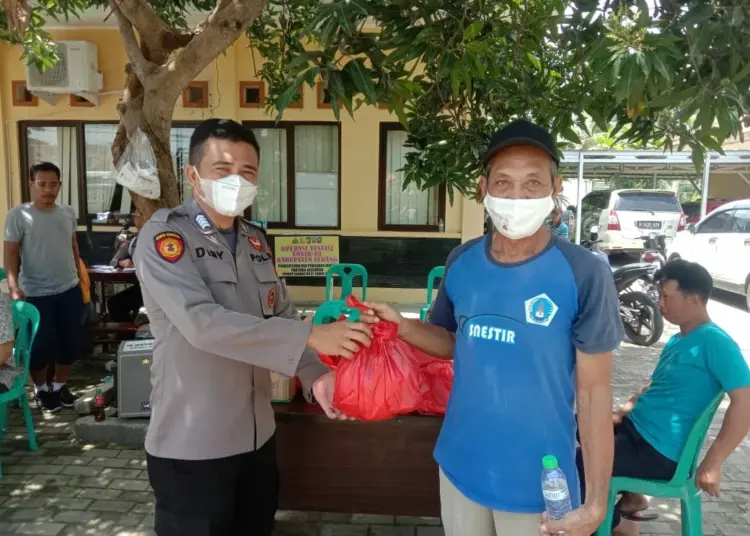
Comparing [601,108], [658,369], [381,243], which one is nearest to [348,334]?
[601,108]

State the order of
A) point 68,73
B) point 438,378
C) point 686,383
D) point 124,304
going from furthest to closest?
1. point 68,73
2. point 124,304
3. point 686,383
4. point 438,378

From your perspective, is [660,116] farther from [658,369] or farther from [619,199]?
[619,199]

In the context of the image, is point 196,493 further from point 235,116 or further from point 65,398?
point 235,116

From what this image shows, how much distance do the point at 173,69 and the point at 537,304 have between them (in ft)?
9.26

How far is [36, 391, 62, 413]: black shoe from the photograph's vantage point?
15.6 ft

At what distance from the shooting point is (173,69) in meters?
3.41

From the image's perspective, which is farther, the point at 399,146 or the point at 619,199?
the point at 619,199

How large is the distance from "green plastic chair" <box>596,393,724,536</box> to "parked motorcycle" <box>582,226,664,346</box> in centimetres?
471

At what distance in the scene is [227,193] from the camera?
1863 mm

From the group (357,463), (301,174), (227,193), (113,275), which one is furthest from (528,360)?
(301,174)

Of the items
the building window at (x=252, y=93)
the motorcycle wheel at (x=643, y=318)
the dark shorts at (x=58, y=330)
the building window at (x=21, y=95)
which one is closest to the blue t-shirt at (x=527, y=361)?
the dark shorts at (x=58, y=330)

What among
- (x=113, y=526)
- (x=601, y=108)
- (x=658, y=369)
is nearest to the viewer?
(x=601, y=108)

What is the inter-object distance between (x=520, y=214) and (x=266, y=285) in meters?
0.93

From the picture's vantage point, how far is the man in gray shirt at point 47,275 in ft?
15.0
